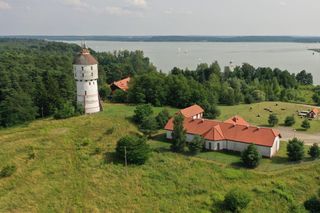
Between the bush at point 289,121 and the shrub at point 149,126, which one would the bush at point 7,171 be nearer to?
the shrub at point 149,126

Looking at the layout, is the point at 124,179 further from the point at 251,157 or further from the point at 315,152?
the point at 315,152

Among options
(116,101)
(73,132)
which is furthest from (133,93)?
(73,132)

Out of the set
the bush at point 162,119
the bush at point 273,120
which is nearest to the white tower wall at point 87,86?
the bush at point 162,119

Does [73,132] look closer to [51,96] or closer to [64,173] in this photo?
[64,173]

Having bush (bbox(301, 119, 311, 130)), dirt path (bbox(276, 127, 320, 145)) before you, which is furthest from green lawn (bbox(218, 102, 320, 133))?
dirt path (bbox(276, 127, 320, 145))

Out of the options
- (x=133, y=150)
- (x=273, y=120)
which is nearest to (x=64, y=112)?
(x=133, y=150)

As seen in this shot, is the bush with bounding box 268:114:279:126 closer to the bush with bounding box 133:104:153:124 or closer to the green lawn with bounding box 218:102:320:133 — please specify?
the green lawn with bounding box 218:102:320:133
